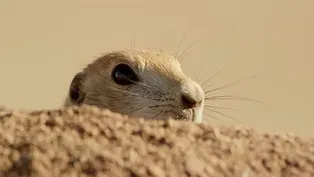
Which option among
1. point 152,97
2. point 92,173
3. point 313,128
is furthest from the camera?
point 313,128

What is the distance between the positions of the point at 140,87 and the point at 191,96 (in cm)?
22

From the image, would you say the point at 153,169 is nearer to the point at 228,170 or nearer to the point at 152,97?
the point at 228,170

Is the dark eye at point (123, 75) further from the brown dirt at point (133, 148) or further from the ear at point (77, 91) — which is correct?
the brown dirt at point (133, 148)

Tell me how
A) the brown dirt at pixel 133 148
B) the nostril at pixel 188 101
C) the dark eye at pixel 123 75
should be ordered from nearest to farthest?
the brown dirt at pixel 133 148
the nostril at pixel 188 101
the dark eye at pixel 123 75

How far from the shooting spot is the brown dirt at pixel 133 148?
0.52 metres

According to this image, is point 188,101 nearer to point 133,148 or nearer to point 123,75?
point 123,75

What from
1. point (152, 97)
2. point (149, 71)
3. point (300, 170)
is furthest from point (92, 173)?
point (149, 71)

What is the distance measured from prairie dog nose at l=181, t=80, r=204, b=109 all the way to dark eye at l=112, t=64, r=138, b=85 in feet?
0.72

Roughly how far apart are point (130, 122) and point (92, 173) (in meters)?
0.09

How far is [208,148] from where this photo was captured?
0.58 metres

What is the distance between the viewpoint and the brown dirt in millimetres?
522

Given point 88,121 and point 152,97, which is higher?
point 88,121

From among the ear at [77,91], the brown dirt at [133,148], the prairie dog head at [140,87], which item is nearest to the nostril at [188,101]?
the prairie dog head at [140,87]

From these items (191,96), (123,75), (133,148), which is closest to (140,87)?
(123,75)
